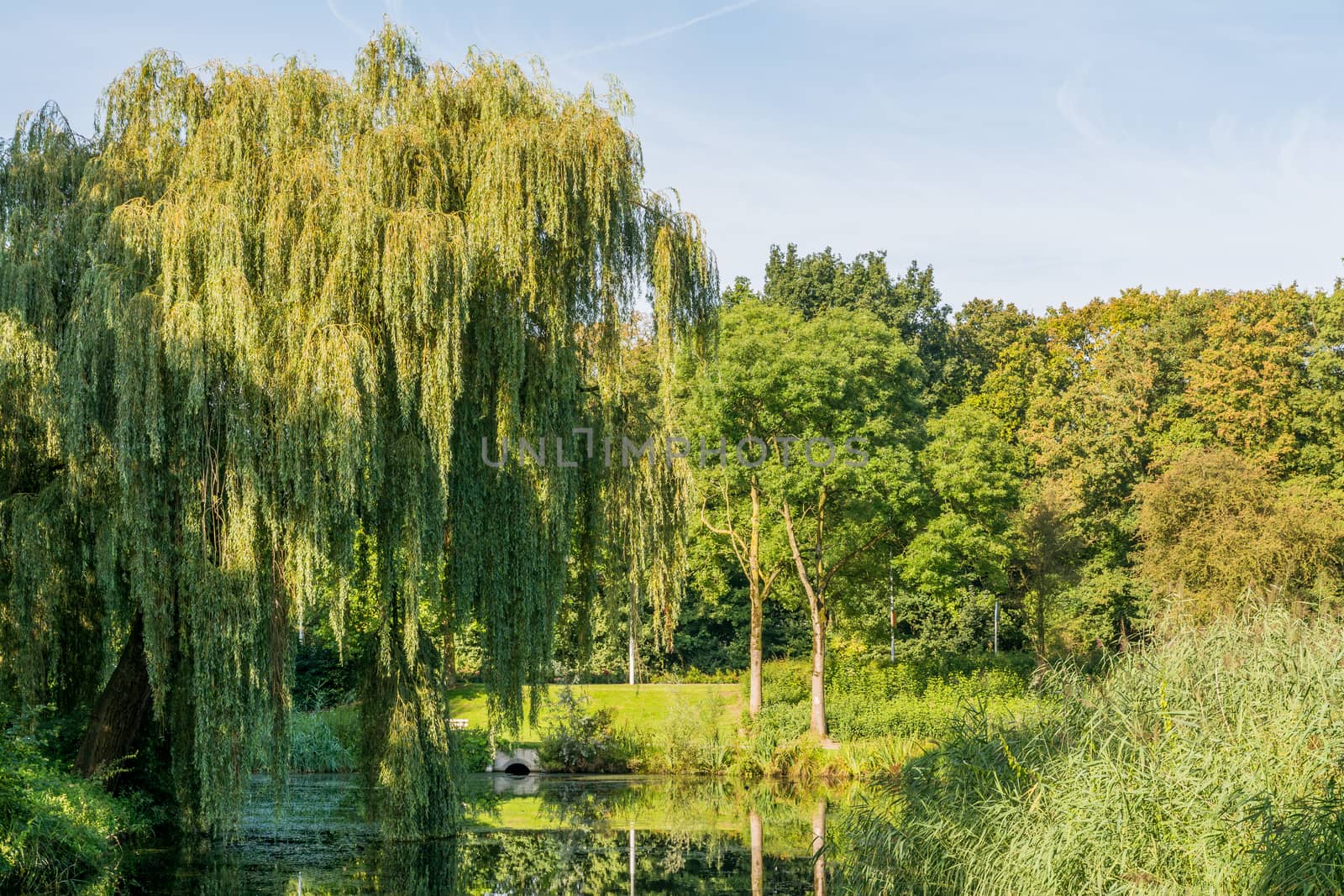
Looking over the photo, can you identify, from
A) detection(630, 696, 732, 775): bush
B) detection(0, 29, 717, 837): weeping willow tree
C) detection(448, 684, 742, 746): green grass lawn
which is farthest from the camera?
detection(448, 684, 742, 746): green grass lawn

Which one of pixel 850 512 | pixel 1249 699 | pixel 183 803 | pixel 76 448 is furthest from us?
pixel 850 512

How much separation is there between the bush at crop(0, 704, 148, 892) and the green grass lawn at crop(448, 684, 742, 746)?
1293cm

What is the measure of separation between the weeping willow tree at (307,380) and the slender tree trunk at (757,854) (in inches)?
133

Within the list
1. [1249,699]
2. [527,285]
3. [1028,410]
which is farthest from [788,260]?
[1249,699]

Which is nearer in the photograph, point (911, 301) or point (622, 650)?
point (622, 650)

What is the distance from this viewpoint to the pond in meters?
13.4

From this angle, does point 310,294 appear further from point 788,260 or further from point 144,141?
point 788,260

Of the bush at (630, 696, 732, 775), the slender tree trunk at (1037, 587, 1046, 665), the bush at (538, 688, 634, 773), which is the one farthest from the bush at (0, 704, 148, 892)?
the slender tree trunk at (1037, 587, 1046, 665)

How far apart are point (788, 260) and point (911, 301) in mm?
4110

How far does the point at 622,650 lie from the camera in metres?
34.1

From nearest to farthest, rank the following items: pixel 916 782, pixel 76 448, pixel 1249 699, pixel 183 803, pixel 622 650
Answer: pixel 1249 699
pixel 916 782
pixel 76 448
pixel 183 803
pixel 622 650

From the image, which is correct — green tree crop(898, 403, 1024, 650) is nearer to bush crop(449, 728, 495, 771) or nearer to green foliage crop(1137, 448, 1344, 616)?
green foliage crop(1137, 448, 1344, 616)

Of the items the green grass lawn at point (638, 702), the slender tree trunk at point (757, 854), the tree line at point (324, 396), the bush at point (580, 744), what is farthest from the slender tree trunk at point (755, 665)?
the tree line at point (324, 396)

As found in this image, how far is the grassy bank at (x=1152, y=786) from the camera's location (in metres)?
8.20
